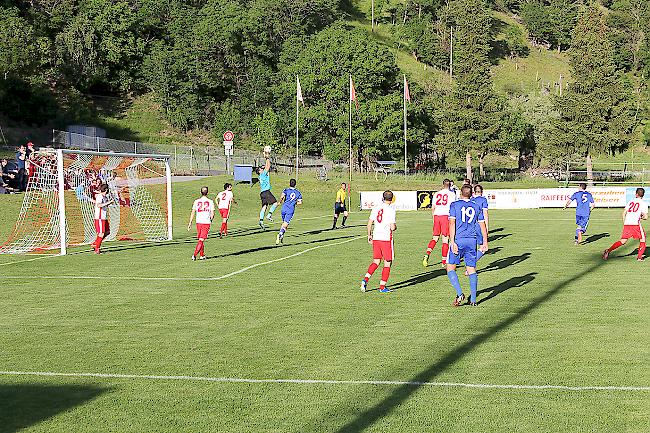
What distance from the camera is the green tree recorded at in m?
81.3

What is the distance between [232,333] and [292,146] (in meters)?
72.0

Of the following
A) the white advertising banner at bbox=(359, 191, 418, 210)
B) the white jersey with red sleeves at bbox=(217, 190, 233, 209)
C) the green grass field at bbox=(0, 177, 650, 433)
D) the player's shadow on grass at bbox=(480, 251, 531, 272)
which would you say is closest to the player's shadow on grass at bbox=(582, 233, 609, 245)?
the player's shadow on grass at bbox=(480, 251, 531, 272)

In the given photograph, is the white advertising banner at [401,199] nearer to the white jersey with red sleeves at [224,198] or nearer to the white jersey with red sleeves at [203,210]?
the white jersey with red sleeves at [224,198]

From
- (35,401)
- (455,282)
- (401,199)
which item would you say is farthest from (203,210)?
(401,199)

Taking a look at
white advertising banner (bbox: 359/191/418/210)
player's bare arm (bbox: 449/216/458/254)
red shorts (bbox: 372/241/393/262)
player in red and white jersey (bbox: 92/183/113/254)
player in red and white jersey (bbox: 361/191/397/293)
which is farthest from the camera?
white advertising banner (bbox: 359/191/418/210)

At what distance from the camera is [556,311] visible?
14.6 meters

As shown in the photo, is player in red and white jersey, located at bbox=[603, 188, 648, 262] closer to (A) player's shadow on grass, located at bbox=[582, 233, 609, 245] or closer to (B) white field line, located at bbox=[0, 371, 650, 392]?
(A) player's shadow on grass, located at bbox=[582, 233, 609, 245]

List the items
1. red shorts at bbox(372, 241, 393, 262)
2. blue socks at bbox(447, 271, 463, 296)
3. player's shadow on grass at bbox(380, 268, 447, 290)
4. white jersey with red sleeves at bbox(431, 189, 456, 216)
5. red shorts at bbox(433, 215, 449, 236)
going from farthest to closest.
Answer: white jersey with red sleeves at bbox(431, 189, 456, 216)
red shorts at bbox(433, 215, 449, 236)
player's shadow on grass at bbox(380, 268, 447, 290)
red shorts at bbox(372, 241, 393, 262)
blue socks at bbox(447, 271, 463, 296)

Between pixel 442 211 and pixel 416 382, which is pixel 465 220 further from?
pixel 442 211

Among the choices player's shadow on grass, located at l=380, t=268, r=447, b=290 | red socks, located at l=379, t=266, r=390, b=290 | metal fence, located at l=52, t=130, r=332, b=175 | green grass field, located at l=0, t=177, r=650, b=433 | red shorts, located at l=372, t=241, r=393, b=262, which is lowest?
player's shadow on grass, located at l=380, t=268, r=447, b=290

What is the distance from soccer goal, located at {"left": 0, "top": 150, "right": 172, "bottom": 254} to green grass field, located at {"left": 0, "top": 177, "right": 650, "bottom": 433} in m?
7.18

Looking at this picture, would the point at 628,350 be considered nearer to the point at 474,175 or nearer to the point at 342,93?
the point at 342,93

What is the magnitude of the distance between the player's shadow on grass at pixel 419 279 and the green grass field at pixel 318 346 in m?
0.05

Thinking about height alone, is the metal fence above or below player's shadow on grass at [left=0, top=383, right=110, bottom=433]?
above
